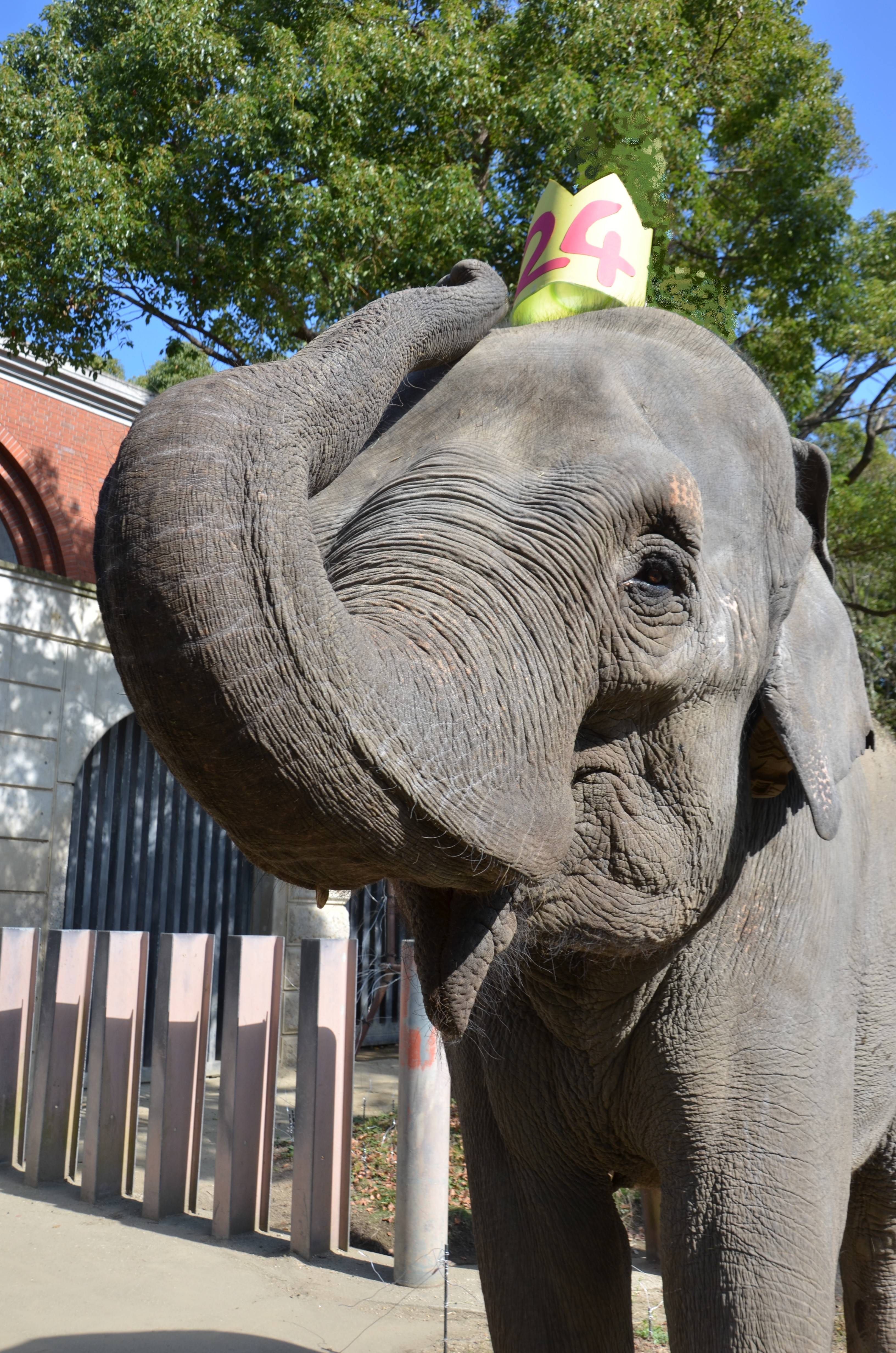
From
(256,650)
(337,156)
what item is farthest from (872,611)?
(256,650)

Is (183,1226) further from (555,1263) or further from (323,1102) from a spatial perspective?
(555,1263)

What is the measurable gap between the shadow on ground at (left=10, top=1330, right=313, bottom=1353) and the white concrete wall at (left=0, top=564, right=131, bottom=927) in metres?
5.29

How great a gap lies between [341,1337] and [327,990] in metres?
1.33

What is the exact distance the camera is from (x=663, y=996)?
1849mm

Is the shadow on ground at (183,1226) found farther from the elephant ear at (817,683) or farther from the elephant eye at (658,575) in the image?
the elephant eye at (658,575)

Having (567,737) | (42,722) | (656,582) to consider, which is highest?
(42,722)

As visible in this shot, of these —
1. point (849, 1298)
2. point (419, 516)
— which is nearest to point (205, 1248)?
point (849, 1298)

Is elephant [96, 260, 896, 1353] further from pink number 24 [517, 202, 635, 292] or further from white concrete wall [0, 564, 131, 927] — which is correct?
white concrete wall [0, 564, 131, 927]

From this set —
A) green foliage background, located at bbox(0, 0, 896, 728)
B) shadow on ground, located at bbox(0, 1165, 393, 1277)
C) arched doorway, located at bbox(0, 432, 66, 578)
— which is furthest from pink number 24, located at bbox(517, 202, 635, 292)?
arched doorway, located at bbox(0, 432, 66, 578)

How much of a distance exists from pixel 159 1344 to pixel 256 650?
3455mm

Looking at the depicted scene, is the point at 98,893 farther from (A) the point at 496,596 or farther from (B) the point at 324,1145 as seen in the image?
(A) the point at 496,596

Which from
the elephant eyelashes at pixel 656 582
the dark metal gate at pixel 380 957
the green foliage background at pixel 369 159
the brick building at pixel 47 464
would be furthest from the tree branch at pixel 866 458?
the elephant eyelashes at pixel 656 582

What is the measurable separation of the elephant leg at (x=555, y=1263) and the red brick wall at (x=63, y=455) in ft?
43.5

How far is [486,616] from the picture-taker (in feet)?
4.23
